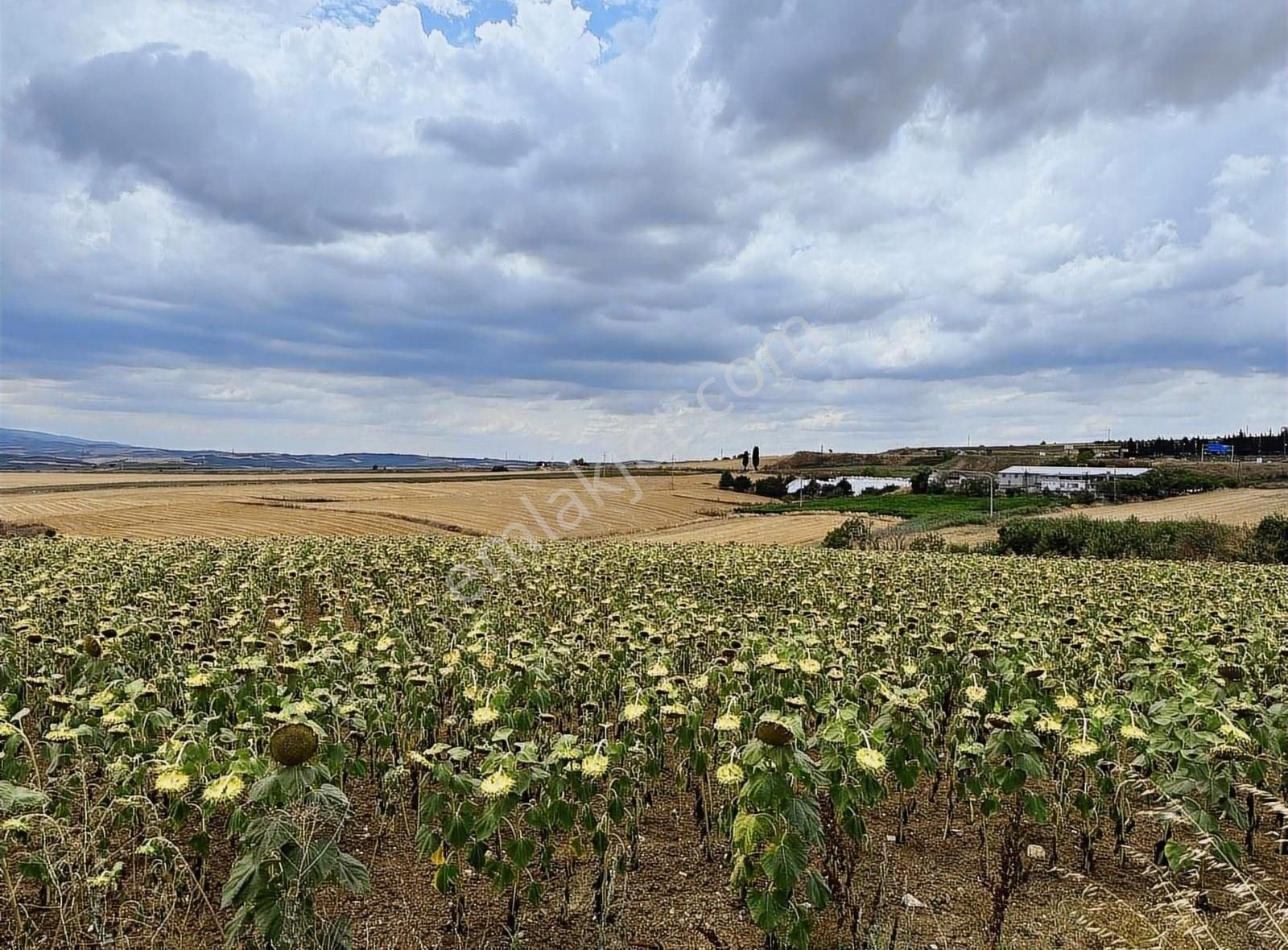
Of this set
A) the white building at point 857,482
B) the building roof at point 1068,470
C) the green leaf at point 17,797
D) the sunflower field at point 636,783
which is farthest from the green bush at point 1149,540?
the white building at point 857,482

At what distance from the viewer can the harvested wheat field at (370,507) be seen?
44500 mm

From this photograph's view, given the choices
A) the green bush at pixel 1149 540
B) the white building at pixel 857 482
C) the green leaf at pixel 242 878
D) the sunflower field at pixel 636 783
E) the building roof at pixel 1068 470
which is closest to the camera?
the green leaf at pixel 242 878

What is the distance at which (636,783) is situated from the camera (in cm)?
497

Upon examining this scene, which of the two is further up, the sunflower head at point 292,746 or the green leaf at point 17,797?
the sunflower head at point 292,746

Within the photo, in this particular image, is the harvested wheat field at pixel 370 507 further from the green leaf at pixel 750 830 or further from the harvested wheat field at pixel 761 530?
the green leaf at pixel 750 830

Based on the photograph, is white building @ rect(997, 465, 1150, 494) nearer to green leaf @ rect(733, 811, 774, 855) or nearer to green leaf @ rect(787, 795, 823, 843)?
green leaf @ rect(787, 795, 823, 843)

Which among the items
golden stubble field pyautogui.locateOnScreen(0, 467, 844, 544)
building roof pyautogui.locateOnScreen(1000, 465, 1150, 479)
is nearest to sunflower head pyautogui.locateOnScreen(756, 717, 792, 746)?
golden stubble field pyautogui.locateOnScreen(0, 467, 844, 544)

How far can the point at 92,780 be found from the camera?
6.02 metres

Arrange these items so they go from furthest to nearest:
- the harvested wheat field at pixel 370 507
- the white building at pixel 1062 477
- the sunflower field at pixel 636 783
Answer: the white building at pixel 1062 477 → the harvested wheat field at pixel 370 507 → the sunflower field at pixel 636 783

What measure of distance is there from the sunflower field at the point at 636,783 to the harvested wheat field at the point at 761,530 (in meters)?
33.2

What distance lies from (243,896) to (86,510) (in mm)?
60808

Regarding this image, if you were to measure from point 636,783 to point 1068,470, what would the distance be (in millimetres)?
101406

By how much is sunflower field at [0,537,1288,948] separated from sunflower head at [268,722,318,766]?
15mm

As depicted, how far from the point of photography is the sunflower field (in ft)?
13.0
